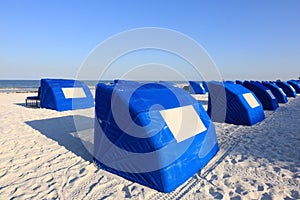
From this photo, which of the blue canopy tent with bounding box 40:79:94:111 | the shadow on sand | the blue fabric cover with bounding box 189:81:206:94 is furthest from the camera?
the blue fabric cover with bounding box 189:81:206:94

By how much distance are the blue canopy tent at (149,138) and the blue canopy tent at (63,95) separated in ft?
27.3

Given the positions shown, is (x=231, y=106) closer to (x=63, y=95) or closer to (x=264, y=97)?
(x=264, y=97)

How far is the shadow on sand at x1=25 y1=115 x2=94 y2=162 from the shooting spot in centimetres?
554

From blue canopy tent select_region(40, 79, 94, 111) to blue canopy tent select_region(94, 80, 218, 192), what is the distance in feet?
27.3

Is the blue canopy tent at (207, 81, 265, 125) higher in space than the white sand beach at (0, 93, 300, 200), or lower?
higher

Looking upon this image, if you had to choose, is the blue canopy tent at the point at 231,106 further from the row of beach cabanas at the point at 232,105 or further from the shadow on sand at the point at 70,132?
the shadow on sand at the point at 70,132

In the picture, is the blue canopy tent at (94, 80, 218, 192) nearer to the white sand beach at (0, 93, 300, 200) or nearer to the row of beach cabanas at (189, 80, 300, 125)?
the white sand beach at (0, 93, 300, 200)

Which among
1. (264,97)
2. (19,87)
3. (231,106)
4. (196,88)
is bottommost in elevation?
(19,87)

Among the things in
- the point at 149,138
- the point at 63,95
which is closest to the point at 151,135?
the point at 149,138

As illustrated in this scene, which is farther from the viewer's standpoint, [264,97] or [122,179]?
[264,97]

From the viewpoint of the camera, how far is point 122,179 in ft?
12.8

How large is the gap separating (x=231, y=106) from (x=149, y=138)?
6.24 meters

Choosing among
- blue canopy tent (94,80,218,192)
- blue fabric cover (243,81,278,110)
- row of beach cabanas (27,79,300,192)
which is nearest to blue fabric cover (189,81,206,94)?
blue fabric cover (243,81,278,110)

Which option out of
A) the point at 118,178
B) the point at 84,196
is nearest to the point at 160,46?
the point at 118,178
